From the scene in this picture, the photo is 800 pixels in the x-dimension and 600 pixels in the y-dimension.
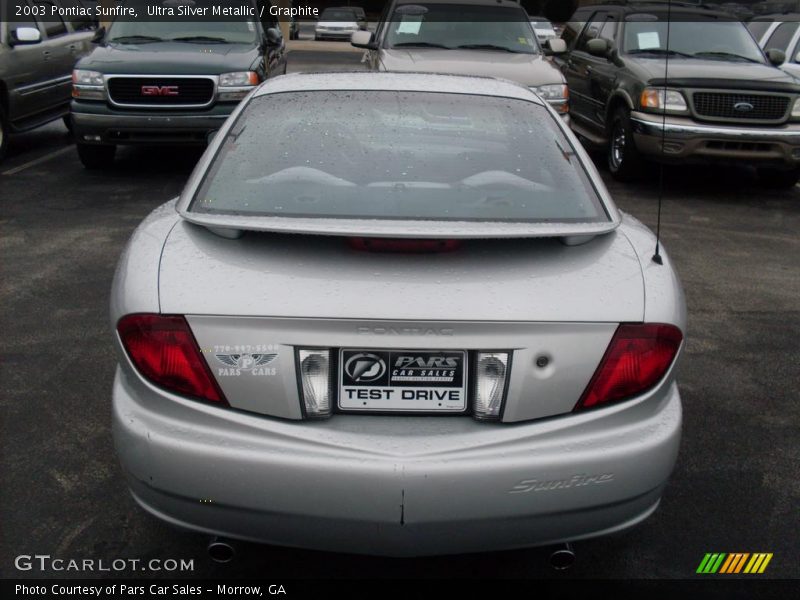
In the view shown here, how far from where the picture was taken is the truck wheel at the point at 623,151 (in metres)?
9.69

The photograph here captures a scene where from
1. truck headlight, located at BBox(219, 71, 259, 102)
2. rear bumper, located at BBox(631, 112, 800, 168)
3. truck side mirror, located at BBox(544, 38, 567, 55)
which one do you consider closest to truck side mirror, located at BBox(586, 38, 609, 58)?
truck side mirror, located at BBox(544, 38, 567, 55)

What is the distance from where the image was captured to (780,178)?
10.3 m

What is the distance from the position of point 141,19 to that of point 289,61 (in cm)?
1512

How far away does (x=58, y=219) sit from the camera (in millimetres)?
7922

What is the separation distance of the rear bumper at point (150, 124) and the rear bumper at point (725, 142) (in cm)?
425

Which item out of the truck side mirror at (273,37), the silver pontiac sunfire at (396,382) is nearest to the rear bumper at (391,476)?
the silver pontiac sunfire at (396,382)

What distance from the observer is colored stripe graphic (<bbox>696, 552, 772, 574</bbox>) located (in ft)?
10.3

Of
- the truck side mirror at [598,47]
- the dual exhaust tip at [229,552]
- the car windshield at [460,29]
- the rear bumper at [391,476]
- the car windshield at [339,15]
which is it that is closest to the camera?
the rear bumper at [391,476]

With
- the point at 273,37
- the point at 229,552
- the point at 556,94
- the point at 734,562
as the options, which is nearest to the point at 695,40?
the point at 556,94

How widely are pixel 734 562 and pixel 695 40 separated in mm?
8463

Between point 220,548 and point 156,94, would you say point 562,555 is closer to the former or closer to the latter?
point 220,548

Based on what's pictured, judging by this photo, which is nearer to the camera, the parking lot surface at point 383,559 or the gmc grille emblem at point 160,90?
the parking lot surface at point 383,559

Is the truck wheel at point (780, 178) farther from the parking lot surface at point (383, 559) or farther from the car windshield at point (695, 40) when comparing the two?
the parking lot surface at point (383, 559)

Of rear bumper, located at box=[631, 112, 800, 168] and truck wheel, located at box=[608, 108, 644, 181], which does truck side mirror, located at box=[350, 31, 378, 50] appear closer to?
truck wheel, located at box=[608, 108, 644, 181]
